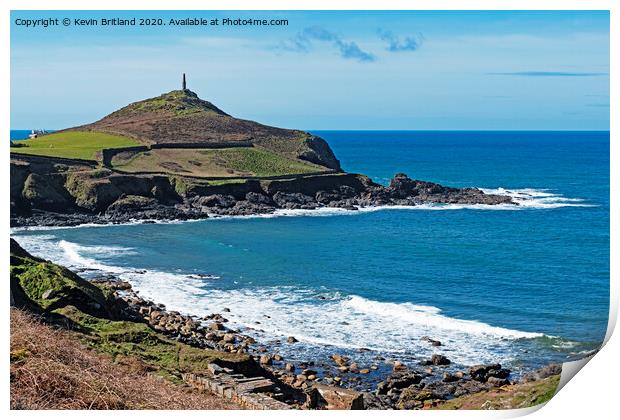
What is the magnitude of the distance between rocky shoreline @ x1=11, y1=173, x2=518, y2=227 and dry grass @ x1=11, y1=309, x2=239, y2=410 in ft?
108

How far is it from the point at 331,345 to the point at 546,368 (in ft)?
18.7

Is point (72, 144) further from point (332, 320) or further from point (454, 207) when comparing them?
point (332, 320)

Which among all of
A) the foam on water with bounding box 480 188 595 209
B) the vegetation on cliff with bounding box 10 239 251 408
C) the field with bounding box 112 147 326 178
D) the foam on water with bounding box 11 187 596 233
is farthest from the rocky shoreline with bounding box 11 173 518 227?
the vegetation on cliff with bounding box 10 239 251 408

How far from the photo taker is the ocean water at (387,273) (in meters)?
21.5

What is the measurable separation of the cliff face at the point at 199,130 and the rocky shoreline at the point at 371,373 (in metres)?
42.2

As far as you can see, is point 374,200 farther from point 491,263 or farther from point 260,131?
point 491,263

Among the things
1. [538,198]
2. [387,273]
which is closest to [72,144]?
[387,273]

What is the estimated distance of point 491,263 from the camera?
107ft

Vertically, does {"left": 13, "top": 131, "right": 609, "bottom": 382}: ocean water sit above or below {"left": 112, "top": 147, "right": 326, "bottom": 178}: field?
below

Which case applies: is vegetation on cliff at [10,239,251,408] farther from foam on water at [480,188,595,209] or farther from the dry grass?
foam on water at [480,188,595,209]

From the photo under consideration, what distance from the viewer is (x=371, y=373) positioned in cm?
1864

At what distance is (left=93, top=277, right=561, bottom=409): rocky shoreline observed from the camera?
17109mm

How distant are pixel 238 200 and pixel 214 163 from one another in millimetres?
6826

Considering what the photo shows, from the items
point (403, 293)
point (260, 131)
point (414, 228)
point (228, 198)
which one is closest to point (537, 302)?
point (403, 293)
